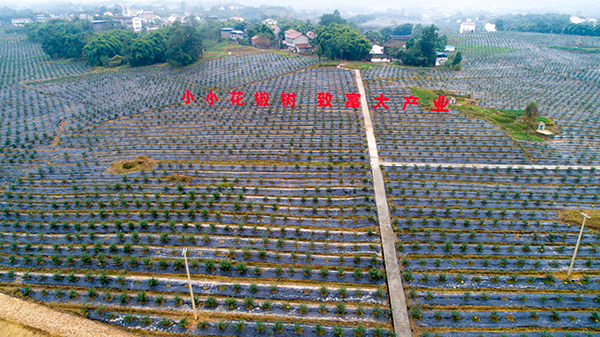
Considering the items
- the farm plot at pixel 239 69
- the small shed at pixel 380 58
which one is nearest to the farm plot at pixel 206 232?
the farm plot at pixel 239 69

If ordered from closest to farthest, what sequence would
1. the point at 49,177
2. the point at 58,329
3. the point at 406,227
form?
the point at 58,329 → the point at 406,227 → the point at 49,177

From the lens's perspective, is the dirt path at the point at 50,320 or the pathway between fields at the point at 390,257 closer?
the dirt path at the point at 50,320

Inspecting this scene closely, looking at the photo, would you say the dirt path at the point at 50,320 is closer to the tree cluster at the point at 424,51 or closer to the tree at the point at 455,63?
the tree at the point at 455,63

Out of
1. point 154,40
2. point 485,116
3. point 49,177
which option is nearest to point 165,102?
point 49,177

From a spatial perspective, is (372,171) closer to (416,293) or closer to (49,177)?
(416,293)

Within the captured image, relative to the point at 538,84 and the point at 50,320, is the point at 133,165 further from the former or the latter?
the point at 538,84

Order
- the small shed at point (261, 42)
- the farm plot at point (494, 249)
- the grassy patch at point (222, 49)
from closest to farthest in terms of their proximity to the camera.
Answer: the farm plot at point (494, 249)
the grassy patch at point (222, 49)
the small shed at point (261, 42)
